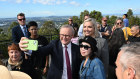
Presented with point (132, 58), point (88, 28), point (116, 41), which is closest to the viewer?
point (132, 58)

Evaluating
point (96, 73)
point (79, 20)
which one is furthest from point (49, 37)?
point (79, 20)

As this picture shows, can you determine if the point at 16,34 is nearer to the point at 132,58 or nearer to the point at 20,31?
the point at 20,31

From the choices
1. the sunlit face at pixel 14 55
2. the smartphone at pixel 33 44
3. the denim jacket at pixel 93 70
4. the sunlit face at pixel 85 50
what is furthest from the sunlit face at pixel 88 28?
the sunlit face at pixel 14 55

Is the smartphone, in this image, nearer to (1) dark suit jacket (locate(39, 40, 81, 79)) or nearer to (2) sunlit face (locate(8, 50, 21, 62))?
(1) dark suit jacket (locate(39, 40, 81, 79))

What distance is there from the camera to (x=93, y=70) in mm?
2111

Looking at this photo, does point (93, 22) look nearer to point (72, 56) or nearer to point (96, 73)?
point (72, 56)

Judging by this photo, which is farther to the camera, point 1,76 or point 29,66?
point 29,66

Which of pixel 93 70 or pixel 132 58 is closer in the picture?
pixel 132 58

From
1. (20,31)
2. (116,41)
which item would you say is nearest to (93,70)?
(116,41)

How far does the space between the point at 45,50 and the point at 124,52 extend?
145 cm

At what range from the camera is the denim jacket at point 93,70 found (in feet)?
6.69

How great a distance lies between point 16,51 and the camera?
8.23 feet

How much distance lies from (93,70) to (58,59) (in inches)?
26.5

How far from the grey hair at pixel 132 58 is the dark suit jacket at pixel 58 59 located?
1.30 m
